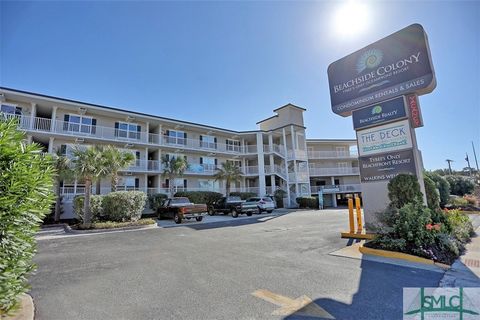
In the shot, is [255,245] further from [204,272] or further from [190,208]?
[190,208]

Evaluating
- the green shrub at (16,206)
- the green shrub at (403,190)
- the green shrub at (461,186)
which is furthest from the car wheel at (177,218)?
the green shrub at (461,186)

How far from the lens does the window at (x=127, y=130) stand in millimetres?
23461

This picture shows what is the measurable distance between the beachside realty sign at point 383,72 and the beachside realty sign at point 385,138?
46.3 inches

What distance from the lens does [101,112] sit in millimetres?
22094

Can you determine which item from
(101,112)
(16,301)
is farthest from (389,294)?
A: (101,112)

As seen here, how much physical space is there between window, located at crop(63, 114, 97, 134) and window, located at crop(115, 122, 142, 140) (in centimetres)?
205

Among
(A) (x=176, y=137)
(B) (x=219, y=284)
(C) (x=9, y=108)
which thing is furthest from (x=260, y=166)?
(B) (x=219, y=284)

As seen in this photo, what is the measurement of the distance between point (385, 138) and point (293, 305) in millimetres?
8323

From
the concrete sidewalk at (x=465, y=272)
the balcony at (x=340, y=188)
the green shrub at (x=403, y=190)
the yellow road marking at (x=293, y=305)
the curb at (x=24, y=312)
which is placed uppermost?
the balcony at (x=340, y=188)

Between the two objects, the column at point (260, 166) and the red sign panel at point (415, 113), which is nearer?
the red sign panel at point (415, 113)

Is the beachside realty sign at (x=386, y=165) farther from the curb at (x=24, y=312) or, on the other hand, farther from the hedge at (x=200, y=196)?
the hedge at (x=200, y=196)

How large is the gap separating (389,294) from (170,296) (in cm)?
368

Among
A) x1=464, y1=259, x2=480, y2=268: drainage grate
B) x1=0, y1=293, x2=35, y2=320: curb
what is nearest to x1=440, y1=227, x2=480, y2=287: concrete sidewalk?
x1=464, y1=259, x2=480, y2=268: drainage grate

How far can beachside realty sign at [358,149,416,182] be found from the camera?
8.99 m
